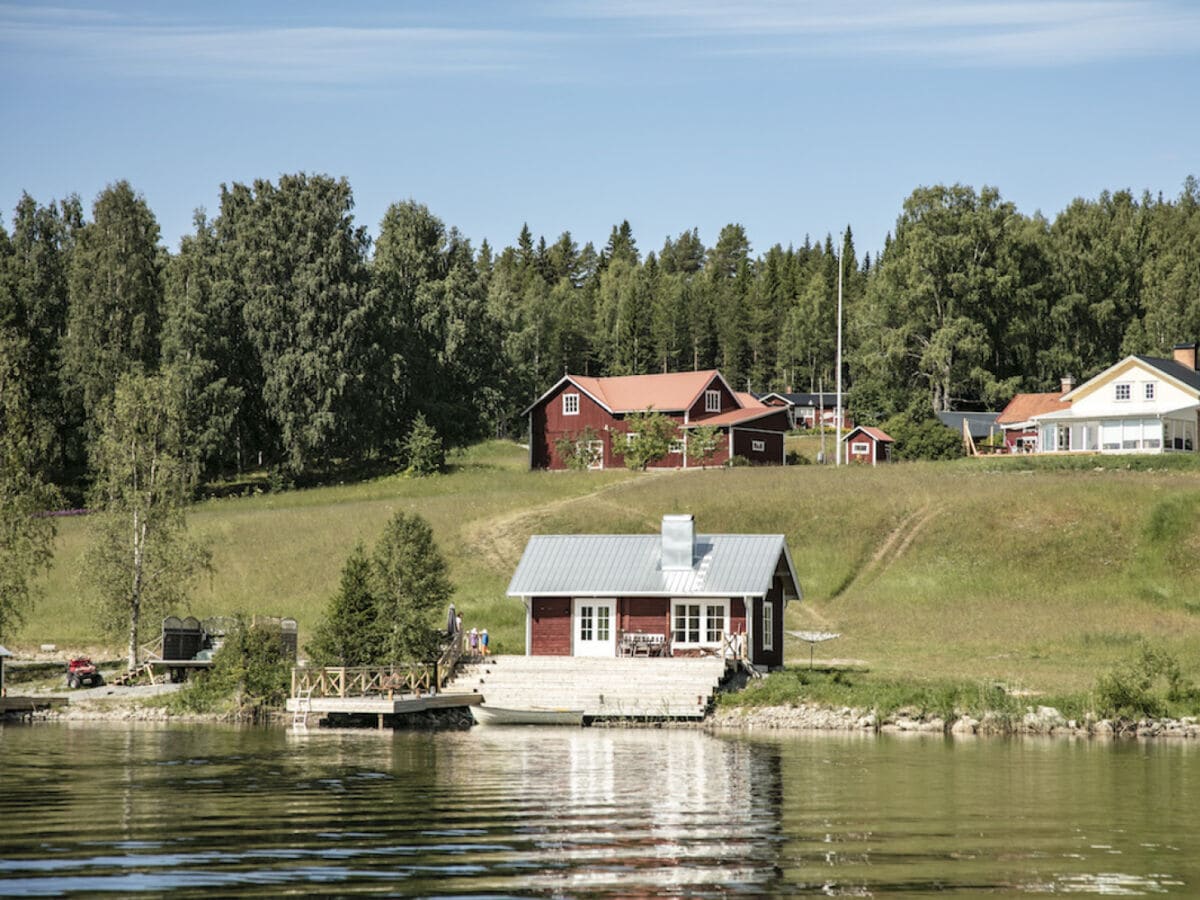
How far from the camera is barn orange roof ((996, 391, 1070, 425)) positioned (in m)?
103

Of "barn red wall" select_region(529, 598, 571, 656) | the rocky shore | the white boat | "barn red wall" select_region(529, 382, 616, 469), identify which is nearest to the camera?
the rocky shore

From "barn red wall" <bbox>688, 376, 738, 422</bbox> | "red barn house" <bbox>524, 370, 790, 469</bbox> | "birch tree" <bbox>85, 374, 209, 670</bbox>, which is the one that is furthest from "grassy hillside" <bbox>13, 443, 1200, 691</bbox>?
"barn red wall" <bbox>688, 376, 738, 422</bbox>

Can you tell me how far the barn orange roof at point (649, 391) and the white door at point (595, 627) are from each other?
46.8m

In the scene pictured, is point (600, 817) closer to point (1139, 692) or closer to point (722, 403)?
point (1139, 692)

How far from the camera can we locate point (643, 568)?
1972 inches

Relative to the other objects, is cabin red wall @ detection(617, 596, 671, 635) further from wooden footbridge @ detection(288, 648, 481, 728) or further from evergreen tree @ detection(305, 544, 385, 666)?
evergreen tree @ detection(305, 544, 385, 666)

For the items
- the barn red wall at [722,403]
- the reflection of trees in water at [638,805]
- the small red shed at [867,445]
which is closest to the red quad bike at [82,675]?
the reflection of trees in water at [638,805]

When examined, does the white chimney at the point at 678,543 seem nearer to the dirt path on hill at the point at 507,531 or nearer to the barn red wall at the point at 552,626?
the barn red wall at the point at 552,626

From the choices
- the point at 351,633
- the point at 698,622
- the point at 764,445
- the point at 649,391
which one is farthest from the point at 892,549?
the point at 649,391

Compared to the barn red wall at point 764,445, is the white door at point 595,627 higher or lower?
lower

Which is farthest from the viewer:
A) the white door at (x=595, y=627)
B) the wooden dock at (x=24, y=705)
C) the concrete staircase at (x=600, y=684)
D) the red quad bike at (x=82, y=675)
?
the red quad bike at (x=82, y=675)

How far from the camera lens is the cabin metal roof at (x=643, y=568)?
4878 centimetres

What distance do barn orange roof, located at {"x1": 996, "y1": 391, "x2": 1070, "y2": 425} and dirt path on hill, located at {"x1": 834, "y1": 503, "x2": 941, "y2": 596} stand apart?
3478 centimetres

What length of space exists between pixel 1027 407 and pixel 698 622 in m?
62.9
